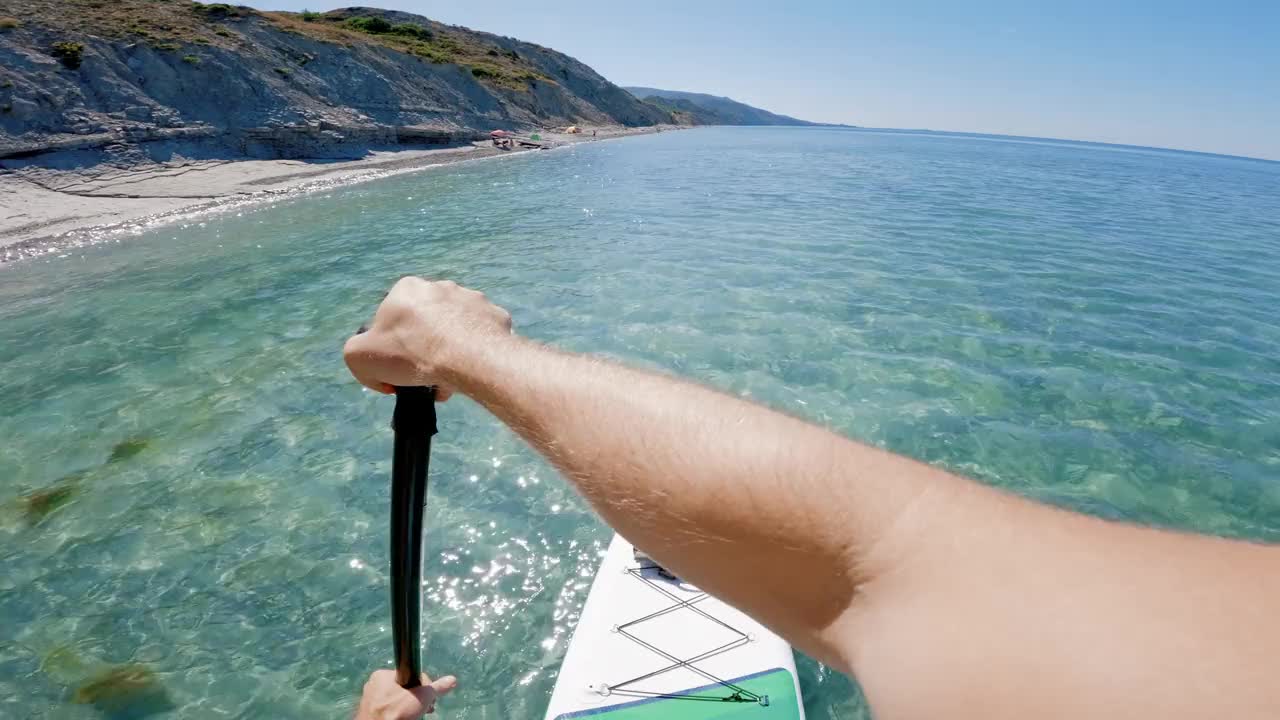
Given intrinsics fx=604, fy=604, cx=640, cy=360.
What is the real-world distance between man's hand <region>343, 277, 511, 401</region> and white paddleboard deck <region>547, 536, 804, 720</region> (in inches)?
121

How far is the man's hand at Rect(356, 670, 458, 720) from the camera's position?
2.36 m

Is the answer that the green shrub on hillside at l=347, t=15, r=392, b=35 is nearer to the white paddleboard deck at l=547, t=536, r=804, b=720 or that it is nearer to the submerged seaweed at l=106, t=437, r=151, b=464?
the submerged seaweed at l=106, t=437, r=151, b=464

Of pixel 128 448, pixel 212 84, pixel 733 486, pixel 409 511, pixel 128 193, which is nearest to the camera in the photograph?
pixel 733 486

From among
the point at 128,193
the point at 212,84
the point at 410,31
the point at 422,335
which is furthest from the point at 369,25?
the point at 422,335

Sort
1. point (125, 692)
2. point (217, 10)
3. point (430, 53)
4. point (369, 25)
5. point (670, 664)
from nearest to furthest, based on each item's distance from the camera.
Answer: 1. point (670, 664)
2. point (125, 692)
3. point (217, 10)
4. point (430, 53)
5. point (369, 25)

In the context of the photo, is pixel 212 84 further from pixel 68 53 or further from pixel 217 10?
pixel 217 10

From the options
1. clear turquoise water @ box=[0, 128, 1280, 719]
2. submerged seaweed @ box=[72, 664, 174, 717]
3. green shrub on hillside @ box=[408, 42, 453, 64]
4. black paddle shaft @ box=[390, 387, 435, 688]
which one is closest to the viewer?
black paddle shaft @ box=[390, 387, 435, 688]

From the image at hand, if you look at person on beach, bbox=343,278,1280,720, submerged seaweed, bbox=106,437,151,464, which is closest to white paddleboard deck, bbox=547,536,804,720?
person on beach, bbox=343,278,1280,720

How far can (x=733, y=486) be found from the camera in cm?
101

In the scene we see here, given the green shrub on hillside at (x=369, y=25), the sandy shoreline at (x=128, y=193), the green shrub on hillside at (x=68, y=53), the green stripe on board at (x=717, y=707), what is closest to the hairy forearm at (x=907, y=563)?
the green stripe on board at (x=717, y=707)

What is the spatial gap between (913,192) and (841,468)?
32.6 metres

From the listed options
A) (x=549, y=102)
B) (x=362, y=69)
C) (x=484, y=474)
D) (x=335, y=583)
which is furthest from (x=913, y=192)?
(x=549, y=102)

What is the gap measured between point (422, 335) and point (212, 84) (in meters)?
37.2

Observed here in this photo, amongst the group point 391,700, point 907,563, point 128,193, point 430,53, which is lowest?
point 391,700
